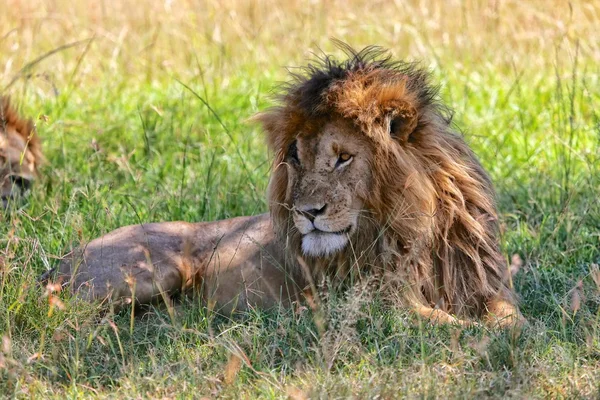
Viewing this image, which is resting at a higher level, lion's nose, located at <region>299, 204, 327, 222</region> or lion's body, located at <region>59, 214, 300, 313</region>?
lion's nose, located at <region>299, 204, 327, 222</region>

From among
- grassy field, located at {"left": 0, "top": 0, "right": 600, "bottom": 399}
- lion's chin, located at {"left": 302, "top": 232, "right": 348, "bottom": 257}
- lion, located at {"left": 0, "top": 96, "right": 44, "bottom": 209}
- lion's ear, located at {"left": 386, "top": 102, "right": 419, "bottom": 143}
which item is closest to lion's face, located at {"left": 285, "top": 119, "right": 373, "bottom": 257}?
lion's chin, located at {"left": 302, "top": 232, "right": 348, "bottom": 257}

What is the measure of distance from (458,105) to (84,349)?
13.1ft

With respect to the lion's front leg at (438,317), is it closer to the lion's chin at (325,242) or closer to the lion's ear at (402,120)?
the lion's chin at (325,242)

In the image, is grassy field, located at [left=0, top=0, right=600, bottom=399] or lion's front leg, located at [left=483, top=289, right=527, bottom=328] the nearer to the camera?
grassy field, located at [left=0, top=0, right=600, bottom=399]

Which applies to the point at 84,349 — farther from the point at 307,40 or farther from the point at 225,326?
the point at 307,40

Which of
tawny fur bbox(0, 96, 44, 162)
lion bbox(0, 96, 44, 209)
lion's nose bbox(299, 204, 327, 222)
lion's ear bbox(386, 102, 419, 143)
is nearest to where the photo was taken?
lion's nose bbox(299, 204, 327, 222)

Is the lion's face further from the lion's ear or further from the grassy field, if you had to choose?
the grassy field

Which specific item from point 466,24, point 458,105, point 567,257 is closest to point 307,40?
point 466,24

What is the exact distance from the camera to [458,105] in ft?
22.7

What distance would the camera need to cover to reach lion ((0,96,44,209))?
535cm

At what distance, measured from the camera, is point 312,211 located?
3.62 meters

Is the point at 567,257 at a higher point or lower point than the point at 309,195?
lower

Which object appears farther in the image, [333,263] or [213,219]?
[213,219]

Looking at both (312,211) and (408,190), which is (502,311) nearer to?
(408,190)
